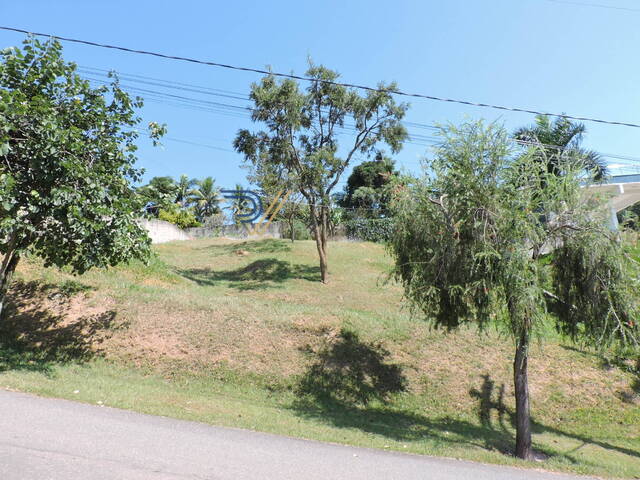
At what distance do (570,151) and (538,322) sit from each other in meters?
4.87

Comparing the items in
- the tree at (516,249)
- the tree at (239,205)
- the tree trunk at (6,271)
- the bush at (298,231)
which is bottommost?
the tree trunk at (6,271)

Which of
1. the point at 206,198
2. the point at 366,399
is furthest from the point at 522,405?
the point at 206,198

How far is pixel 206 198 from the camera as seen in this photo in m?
62.8

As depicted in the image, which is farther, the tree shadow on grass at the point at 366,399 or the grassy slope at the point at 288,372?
the tree shadow on grass at the point at 366,399

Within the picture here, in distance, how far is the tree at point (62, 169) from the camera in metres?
9.80

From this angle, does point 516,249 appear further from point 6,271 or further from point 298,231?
point 298,231

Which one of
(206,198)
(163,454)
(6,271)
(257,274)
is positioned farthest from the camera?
(206,198)

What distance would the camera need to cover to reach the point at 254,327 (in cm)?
1519

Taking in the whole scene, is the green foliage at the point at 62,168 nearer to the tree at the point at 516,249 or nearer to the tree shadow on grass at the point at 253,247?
the tree at the point at 516,249

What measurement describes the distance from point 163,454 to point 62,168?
702 centimetres

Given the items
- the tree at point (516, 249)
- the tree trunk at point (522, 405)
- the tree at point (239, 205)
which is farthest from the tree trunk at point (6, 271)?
the tree at point (239, 205)

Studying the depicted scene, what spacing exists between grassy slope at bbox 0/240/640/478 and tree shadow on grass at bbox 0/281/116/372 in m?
0.05

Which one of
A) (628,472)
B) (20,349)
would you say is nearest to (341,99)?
(20,349)

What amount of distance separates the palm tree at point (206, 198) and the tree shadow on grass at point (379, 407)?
51.4 meters
